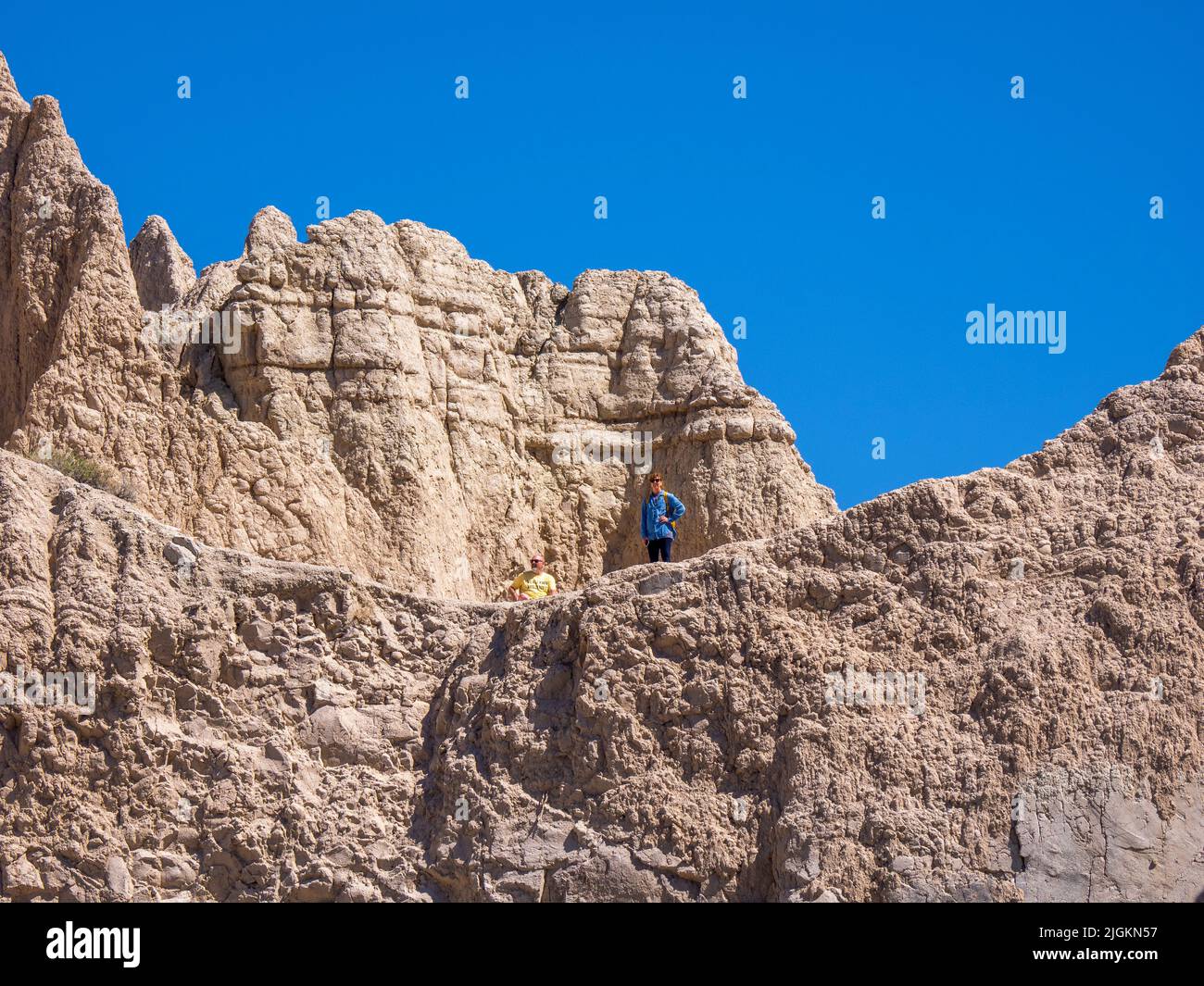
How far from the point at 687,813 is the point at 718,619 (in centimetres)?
141

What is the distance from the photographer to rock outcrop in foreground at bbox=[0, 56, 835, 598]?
1883cm

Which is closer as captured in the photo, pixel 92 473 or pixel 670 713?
pixel 670 713

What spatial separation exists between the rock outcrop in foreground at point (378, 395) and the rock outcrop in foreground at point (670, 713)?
13.9 feet

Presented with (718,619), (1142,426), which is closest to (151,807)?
(718,619)

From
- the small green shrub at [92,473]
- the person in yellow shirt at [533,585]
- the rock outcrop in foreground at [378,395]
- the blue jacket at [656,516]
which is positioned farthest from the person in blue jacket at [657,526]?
the small green shrub at [92,473]

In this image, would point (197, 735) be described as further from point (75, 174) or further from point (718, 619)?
point (75, 174)

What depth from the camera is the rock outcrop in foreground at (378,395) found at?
18828mm

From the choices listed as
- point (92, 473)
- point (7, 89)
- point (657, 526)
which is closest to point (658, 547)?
point (657, 526)

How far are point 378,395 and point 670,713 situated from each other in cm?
772

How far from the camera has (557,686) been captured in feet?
45.4

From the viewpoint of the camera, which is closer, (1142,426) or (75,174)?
(1142,426)

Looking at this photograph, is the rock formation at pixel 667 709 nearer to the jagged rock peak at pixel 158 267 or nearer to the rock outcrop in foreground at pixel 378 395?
the rock outcrop in foreground at pixel 378 395

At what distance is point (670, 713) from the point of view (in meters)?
13.5

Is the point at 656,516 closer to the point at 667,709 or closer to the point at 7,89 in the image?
the point at 667,709
